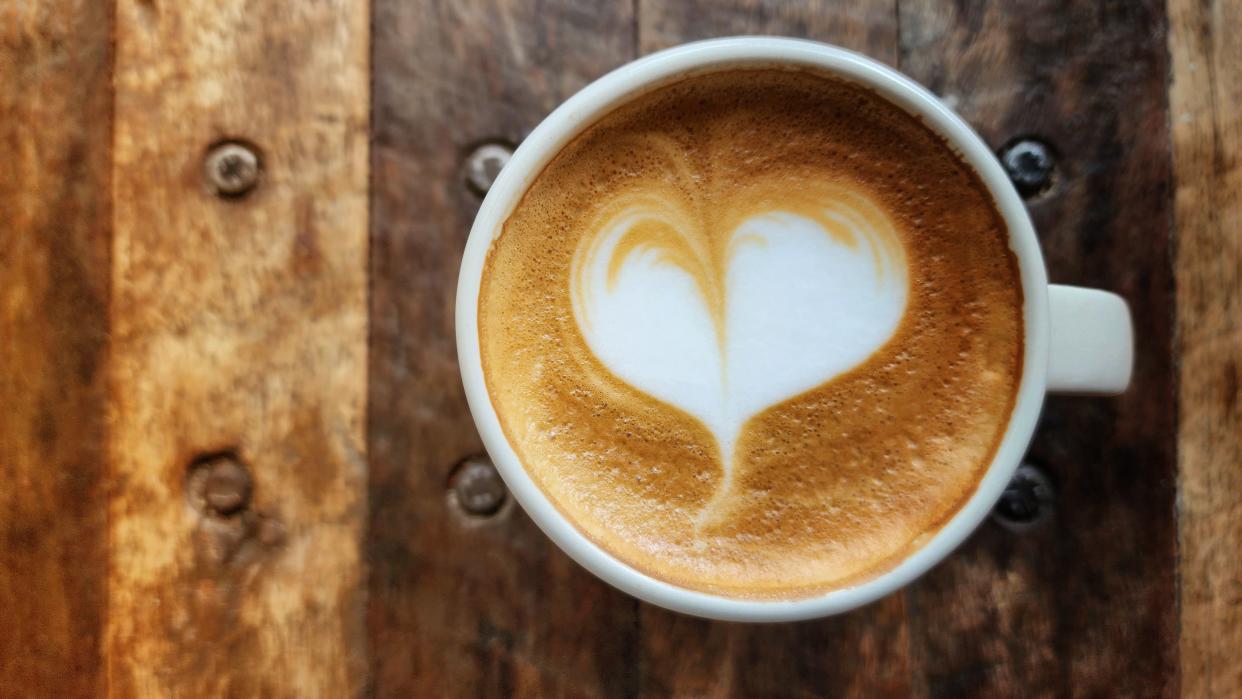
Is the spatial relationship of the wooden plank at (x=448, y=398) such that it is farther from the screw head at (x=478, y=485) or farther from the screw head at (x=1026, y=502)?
the screw head at (x=1026, y=502)

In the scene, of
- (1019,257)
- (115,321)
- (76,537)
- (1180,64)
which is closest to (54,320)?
(115,321)

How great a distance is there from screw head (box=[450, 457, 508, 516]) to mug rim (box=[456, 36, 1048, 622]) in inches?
4.4

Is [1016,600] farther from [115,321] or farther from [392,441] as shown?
[115,321]

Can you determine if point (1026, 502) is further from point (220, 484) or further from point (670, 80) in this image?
point (220, 484)

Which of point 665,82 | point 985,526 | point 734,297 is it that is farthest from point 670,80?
point 985,526

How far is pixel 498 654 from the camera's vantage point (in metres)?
0.64

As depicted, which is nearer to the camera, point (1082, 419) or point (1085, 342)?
point (1085, 342)

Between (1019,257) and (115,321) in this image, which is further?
(115,321)

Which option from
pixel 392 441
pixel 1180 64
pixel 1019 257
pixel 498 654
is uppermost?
pixel 1180 64

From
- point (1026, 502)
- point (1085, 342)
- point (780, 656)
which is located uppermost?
point (1085, 342)

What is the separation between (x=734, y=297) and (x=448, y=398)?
8.5 inches

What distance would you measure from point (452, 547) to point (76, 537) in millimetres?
274

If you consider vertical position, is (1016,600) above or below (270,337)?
below

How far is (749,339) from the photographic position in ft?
1.83
